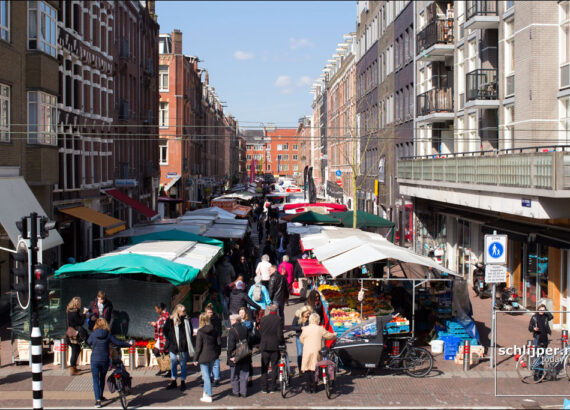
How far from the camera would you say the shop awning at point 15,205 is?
1917cm

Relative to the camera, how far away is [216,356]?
12797 mm

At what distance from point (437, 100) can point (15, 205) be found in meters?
21.8

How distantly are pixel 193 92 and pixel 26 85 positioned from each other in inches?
2208

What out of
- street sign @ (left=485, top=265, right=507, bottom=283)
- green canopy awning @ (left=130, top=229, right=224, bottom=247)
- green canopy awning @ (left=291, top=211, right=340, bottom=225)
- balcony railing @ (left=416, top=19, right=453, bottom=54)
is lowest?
street sign @ (left=485, top=265, right=507, bottom=283)

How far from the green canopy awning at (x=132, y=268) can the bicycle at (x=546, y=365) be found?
24.2ft

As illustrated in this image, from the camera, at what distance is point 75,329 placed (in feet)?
47.0

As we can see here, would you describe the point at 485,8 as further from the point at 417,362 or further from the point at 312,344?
the point at 312,344

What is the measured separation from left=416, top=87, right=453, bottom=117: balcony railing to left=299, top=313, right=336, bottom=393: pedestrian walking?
23.4 metres

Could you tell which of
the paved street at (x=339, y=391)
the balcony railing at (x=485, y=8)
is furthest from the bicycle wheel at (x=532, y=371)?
the balcony railing at (x=485, y=8)

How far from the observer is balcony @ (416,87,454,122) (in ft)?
112

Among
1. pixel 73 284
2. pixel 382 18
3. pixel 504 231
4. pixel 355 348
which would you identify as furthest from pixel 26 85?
pixel 382 18

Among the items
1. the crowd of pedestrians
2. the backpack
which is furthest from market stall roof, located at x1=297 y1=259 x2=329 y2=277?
the crowd of pedestrians

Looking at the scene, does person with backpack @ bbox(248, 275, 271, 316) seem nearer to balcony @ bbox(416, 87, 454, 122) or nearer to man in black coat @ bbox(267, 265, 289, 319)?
man in black coat @ bbox(267, 265, 289, 319)

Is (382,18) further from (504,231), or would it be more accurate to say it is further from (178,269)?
(178,269)
